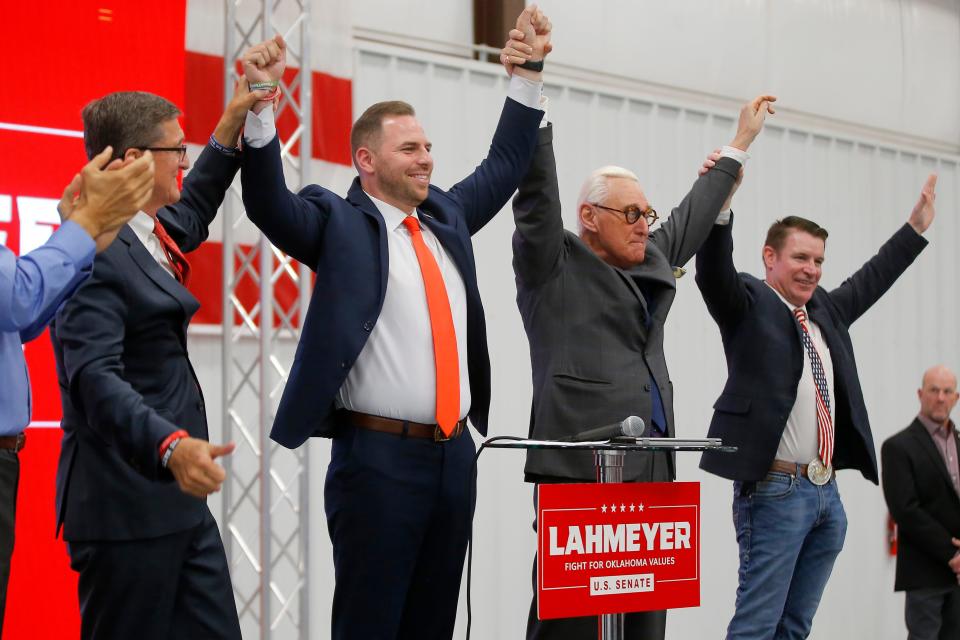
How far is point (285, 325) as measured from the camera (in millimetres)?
4438

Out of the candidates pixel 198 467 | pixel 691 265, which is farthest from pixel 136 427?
pixel 691 265

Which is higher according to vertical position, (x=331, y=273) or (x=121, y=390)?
(x=331, y=273)

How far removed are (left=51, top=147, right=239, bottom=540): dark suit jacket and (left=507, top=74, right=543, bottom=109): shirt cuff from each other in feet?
3.42

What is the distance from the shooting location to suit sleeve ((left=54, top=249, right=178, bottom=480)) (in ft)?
6.91

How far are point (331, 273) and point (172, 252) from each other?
1.15ft

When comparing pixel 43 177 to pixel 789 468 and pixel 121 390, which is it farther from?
pixel 789 468

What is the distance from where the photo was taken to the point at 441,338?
2.67 metres

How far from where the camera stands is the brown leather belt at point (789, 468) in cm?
374

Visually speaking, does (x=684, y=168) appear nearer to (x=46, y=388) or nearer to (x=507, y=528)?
(x=507, y=528)

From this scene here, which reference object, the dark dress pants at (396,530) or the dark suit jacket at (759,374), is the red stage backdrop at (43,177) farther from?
the dark suit jacket at (759,374)

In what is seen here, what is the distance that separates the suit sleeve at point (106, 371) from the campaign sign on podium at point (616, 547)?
725mm

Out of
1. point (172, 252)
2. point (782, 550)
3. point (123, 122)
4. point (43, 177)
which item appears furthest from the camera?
point (43, 177)

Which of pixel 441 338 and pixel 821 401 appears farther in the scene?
pixel 821 401

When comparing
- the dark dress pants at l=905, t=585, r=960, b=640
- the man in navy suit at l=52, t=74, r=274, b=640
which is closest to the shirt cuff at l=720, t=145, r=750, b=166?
the man in navy suit at l=52, t=74, r=274, b=640
